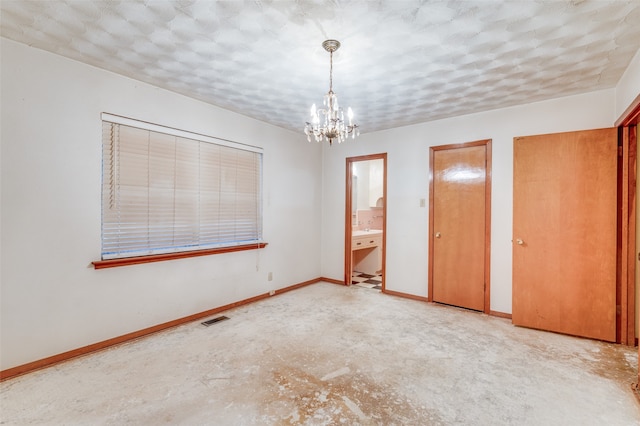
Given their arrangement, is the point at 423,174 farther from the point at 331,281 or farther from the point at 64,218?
the point at 64,218

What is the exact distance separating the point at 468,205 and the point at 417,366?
226 cm

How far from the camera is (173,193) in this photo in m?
3.20

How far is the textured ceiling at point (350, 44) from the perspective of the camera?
1854mm

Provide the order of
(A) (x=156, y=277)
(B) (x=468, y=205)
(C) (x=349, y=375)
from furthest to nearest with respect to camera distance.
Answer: (B) (x=468, y=205) < (A) (x=156, y=277) < (C) (x=349, y=375)

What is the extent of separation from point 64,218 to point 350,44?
2711 mm

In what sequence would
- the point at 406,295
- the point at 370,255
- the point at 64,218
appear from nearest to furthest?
the point at 64,218, the point at 406,295, the point at 370,255

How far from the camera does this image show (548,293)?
3.13 meters

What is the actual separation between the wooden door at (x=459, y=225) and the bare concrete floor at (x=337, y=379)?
2.23ft

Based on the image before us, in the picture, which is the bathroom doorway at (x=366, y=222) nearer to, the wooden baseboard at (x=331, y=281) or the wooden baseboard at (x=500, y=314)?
the wooden baseboard at (x=331, y=281)

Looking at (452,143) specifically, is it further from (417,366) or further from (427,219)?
(417,366)

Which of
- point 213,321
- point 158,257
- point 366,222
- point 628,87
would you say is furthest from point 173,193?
point 628,87

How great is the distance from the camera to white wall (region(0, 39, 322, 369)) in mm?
2238

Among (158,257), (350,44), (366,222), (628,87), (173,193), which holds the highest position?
(350,44)

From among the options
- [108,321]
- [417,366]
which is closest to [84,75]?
[108,321]
